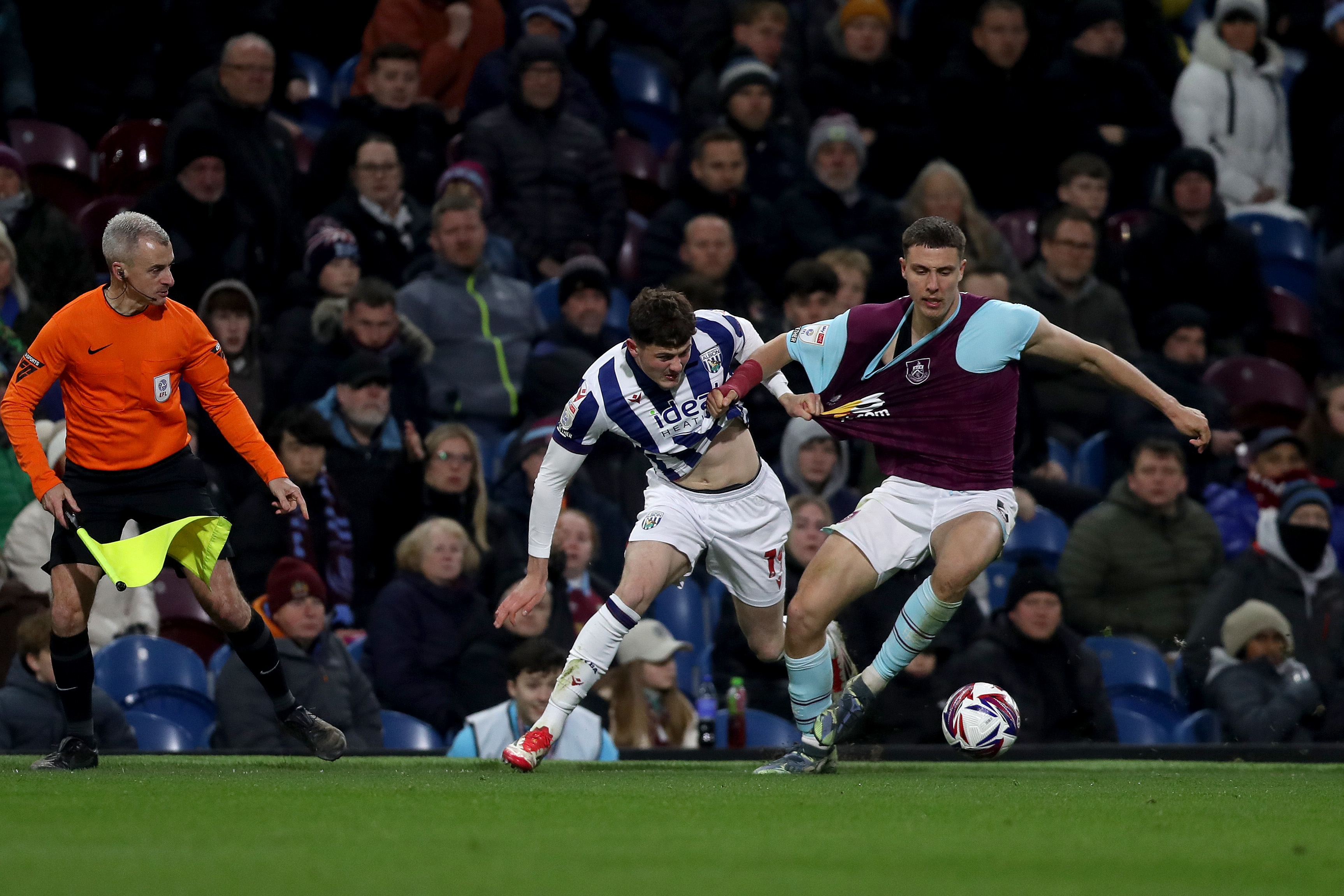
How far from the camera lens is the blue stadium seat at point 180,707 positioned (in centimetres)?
993

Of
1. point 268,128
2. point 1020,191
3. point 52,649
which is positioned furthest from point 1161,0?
point 52,649

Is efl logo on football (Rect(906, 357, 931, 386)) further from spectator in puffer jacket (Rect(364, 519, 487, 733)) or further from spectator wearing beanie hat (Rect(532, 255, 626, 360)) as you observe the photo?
spectator wearing beanie hat (Rect(532, 255, 626, 360))

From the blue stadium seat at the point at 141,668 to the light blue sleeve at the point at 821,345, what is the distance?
12.4 feet

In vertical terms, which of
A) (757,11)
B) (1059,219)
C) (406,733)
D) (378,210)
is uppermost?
(757,11)

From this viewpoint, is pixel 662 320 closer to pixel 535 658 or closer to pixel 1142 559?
pixel 535 658

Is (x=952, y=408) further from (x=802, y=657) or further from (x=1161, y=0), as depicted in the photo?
(x=1161, y=0)

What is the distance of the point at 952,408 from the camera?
28.1ft

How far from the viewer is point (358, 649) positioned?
10781mm

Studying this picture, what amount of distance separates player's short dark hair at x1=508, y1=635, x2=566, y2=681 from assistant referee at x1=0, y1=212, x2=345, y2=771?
1.77 m

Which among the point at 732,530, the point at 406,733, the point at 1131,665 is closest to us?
the point at 732,530

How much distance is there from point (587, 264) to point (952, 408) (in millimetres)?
4720

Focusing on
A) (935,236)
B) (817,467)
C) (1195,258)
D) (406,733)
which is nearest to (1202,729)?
(817,467)

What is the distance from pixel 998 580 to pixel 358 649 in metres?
4.14

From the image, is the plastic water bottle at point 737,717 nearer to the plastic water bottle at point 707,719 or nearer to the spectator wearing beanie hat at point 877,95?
the plastic water bottle at point 707,719
